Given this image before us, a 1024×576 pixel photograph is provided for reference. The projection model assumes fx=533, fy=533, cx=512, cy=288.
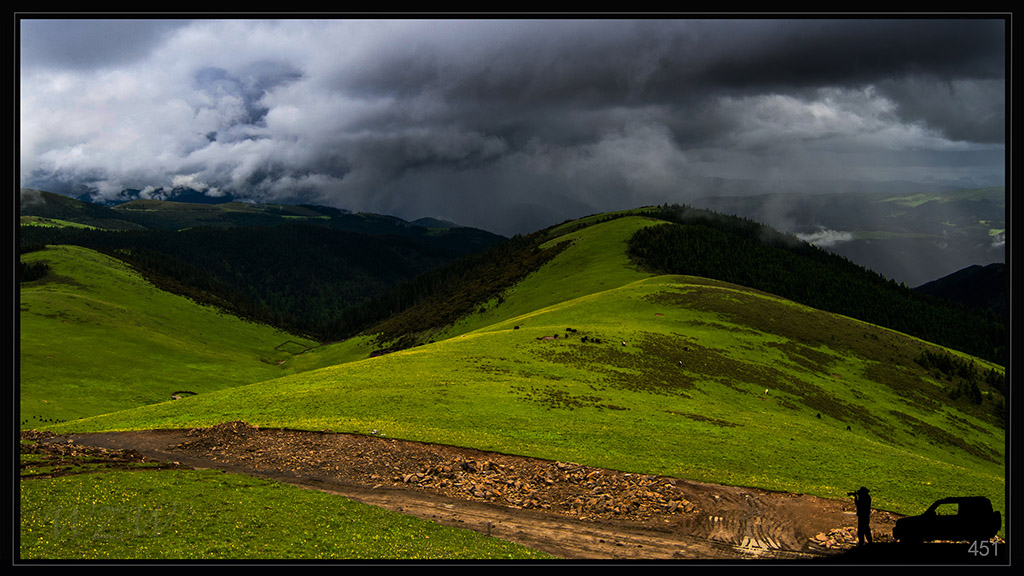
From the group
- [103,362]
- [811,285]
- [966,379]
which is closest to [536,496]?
[966,379]

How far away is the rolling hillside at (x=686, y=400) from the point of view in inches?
1342

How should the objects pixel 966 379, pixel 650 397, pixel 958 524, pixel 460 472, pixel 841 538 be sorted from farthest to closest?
pixel 966 379 → pixel 650 397 → pixel 460 472 → pixel 841 538 → pixel 958 524

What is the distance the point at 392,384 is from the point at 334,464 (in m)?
18.0

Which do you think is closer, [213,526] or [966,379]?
[213,526]

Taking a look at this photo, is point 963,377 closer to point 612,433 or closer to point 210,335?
point 612,433

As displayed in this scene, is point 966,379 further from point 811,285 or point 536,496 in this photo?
point 536,496

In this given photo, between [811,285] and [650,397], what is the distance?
135 m

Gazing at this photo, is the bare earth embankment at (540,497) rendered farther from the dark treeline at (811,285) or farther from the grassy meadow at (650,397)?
the dark treeline at (811,285)

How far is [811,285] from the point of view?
159m

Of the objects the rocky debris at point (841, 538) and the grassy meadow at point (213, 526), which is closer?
the grassy meadow at point (213, 526)

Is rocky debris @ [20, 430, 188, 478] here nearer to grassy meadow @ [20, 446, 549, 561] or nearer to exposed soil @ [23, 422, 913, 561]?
exposed soil @ [23, 422, 913, 561]

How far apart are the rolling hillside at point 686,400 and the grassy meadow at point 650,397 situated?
242 mm

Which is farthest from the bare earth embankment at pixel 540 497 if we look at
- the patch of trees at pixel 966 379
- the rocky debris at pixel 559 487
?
the patch of trees at pixel 966 379
